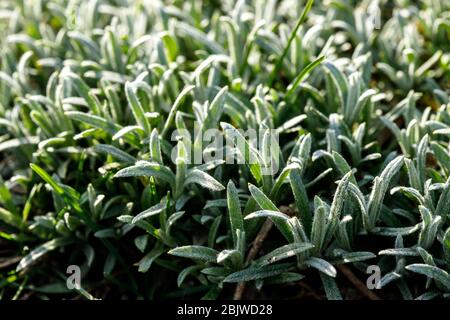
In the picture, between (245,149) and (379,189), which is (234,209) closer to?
(245,149)

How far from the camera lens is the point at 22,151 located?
7.84ft

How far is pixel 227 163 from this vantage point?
211 cm

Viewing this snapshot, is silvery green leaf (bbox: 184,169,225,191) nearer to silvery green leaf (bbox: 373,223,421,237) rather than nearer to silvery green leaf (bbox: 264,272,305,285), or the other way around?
silvery green leaf (bbox: 264,272,305,285)

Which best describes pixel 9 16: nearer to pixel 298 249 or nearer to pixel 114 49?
pixel 114 49

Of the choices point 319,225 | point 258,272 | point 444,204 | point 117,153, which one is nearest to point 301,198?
point 319,225

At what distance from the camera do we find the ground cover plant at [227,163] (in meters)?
1.90

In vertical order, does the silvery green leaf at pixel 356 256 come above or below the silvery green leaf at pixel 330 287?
above

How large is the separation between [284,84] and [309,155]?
2.00 feet

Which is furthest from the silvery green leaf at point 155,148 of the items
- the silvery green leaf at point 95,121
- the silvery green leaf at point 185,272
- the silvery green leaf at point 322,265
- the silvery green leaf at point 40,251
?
the silvery green leaf at point 322,265

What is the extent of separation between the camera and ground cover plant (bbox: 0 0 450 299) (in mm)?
1901

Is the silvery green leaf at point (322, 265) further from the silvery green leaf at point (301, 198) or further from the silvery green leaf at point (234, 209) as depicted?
the silvery green leaf at point (234, 209)
